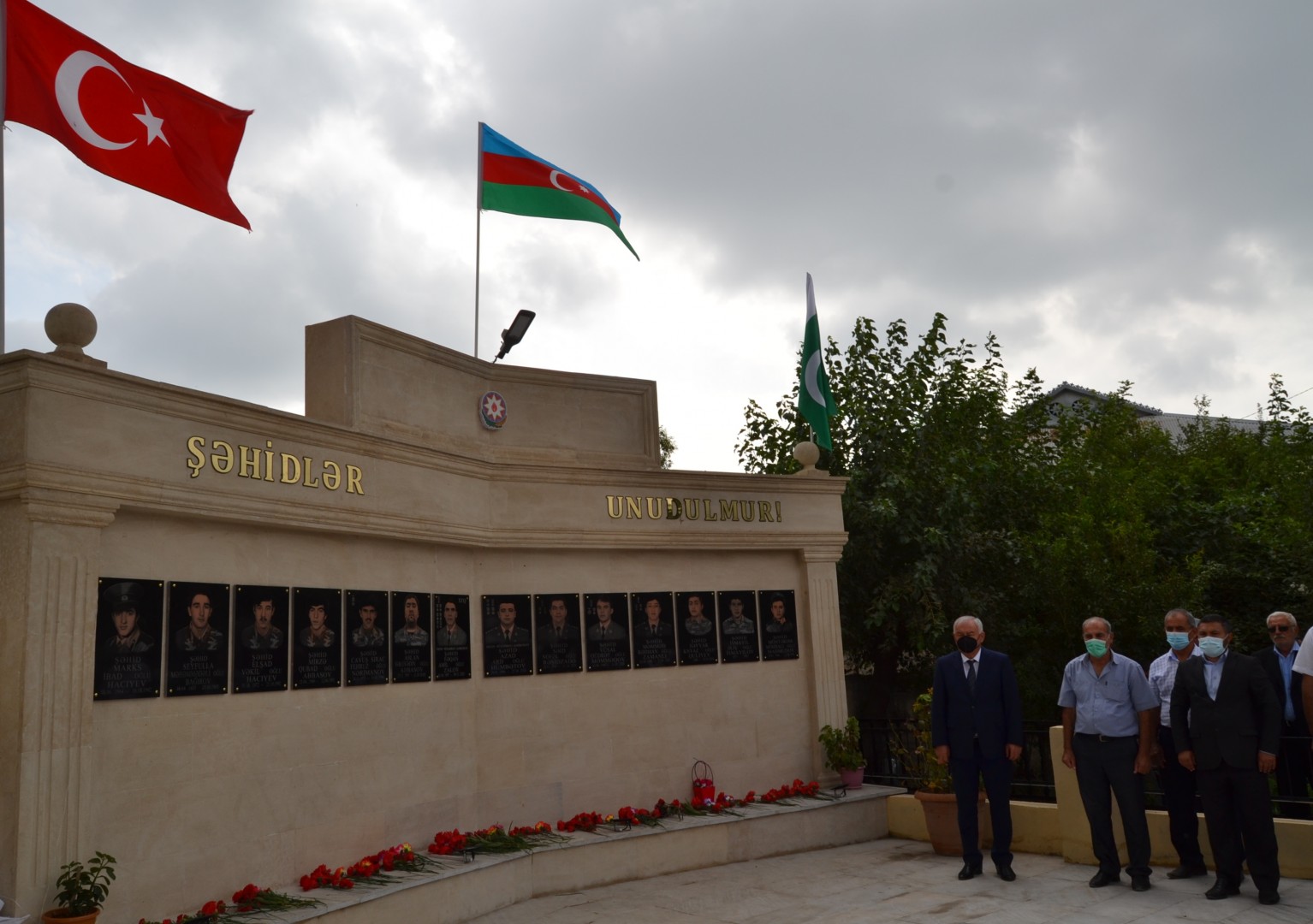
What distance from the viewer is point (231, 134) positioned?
358 inches

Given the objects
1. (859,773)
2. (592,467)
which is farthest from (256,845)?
(859,773)

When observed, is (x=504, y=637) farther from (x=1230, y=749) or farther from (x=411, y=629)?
(x=1230, y=749)

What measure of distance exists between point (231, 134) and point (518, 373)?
353cm

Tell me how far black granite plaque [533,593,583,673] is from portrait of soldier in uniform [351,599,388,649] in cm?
181

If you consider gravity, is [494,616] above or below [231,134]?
below

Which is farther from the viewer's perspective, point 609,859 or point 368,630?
point 609,859

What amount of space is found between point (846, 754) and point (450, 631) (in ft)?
15.8

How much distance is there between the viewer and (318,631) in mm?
8633

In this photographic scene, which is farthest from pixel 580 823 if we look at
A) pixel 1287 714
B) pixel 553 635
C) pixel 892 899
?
pixel 1287 714

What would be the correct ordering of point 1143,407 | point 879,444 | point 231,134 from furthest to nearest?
point 1143,407
point 879,444
point 231,134

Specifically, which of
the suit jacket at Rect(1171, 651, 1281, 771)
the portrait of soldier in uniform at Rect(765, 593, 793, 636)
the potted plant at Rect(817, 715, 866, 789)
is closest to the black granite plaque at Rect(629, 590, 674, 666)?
the portrait of soldier in uniform at Rect(765, 593, 793, 636)

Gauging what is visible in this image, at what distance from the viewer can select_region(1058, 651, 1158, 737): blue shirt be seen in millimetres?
8289

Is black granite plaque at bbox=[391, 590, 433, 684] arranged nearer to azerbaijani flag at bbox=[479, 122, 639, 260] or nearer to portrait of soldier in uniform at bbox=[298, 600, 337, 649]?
portrait of soldier in uniform at bbox=[298, 600, 337, 649]

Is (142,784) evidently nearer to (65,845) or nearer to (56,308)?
(65,845)
